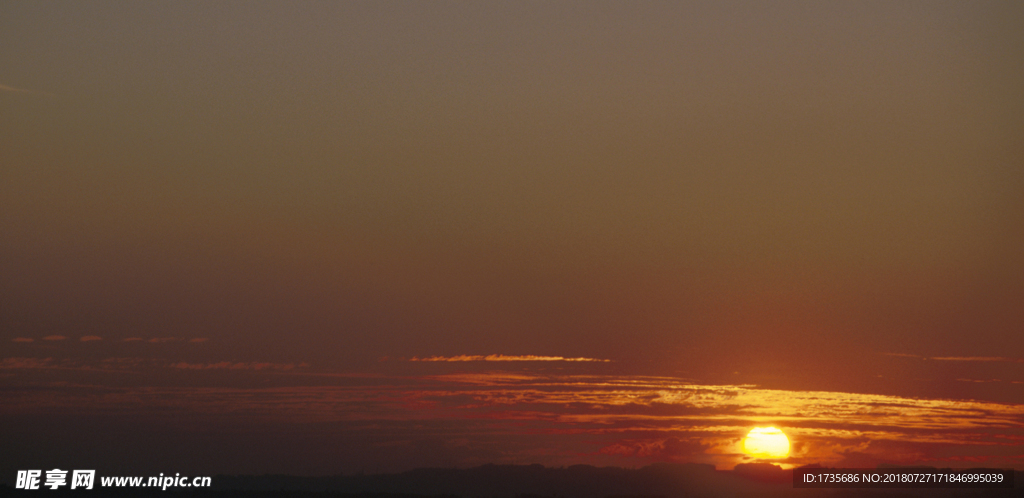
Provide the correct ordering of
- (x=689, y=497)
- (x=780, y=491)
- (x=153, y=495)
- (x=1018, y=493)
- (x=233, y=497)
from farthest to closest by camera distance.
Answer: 1. (x=1018, y=493)
2. (x=780, y=491)
3. (x=689, y=497)
4. (x=233, y=497)
5. (x=153, y=495)

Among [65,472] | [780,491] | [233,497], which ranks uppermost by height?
[780,491]

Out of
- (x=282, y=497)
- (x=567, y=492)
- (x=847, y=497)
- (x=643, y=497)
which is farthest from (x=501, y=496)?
(x=847, y=497)

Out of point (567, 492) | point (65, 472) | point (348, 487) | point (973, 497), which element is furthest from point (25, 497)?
point (973, 497)

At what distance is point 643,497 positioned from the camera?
4884 inches

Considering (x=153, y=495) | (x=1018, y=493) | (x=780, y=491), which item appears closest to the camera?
(x=153, y=495)

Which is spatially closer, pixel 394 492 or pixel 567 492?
pixel 394 492

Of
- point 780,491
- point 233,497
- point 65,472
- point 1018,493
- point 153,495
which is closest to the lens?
point 65,472

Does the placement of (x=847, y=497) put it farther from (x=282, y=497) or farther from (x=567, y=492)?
(x=282, y=497)

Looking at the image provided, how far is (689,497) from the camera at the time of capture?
383 ft

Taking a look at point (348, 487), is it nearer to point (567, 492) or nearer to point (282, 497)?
point (282, 497)

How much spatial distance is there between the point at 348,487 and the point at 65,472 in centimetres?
4715

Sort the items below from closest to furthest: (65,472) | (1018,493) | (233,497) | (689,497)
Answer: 1. (65,472)
2. (233,497)
3. (689,497)
4. (1018,493)

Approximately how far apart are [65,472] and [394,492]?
51.2 metres

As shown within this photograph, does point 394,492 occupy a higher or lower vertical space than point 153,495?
higher
